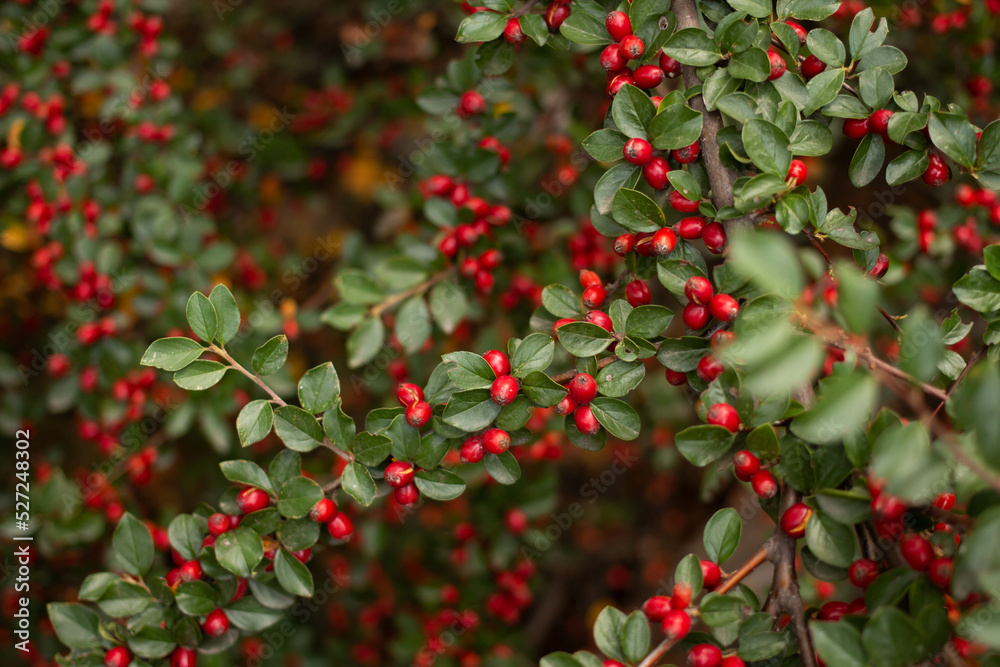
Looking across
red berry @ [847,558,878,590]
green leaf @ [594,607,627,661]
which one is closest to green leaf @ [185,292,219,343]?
green leaf @ [594,607,627,661]

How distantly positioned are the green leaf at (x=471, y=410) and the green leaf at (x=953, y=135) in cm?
88

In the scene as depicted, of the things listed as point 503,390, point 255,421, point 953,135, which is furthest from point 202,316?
point 953,135

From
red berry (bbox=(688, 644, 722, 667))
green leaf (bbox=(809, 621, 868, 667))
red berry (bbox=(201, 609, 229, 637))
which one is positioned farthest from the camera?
red berry (bbox=(201, 609, 229, 637))

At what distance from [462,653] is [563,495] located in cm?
116

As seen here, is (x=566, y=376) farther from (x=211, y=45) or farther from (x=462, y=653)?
(x=211, y=45)

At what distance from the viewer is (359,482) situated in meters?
1.04

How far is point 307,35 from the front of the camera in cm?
287

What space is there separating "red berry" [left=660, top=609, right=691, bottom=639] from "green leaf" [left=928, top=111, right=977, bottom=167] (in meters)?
0.89

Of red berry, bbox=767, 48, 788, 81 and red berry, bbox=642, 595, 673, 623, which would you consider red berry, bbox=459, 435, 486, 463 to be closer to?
red berry, bbox=642, 595, 673, 623

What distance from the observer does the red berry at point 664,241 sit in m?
1.02

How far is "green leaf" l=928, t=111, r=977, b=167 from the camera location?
41.3 inches

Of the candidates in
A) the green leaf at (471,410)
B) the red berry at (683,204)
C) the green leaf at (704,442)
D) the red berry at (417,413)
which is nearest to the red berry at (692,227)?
the red berry at (683,204)

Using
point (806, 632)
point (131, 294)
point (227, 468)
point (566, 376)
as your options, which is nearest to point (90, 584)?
point (227, 468)

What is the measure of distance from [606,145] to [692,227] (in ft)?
0.69
